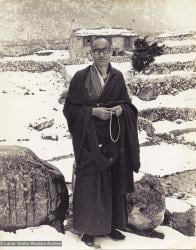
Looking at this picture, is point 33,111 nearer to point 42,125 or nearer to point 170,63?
point 42,125

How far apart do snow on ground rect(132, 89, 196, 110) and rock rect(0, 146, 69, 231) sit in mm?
2988

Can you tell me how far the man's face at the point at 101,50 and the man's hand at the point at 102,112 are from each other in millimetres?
378

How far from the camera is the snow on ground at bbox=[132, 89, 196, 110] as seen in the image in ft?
21.0

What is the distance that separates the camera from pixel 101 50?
341cm

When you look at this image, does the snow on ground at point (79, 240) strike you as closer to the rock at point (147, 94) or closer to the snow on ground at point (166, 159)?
the snow on ground at point (166, 159)

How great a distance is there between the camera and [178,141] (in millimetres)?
5238

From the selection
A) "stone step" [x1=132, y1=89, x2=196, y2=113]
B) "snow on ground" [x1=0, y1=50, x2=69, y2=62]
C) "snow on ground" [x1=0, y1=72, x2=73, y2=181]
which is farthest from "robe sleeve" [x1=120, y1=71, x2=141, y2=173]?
"snow on ground" [x1=0, y1=50, x2=69, y2=62]

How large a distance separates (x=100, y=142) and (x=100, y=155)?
0.14m

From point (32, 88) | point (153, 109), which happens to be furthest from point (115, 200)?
point (153, 109)

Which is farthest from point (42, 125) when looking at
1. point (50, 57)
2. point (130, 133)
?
point (130, 133)

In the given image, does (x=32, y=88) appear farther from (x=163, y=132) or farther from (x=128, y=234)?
(x=128, y=234)

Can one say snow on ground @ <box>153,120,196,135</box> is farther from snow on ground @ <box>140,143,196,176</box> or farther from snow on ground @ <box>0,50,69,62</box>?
snow on ground @ <box>0,50,69,62</box>

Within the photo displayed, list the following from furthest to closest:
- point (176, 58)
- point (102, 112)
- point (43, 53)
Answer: point (176, 58), point (43, 53), point (102, 112)

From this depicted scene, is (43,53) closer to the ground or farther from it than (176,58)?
farther from it
